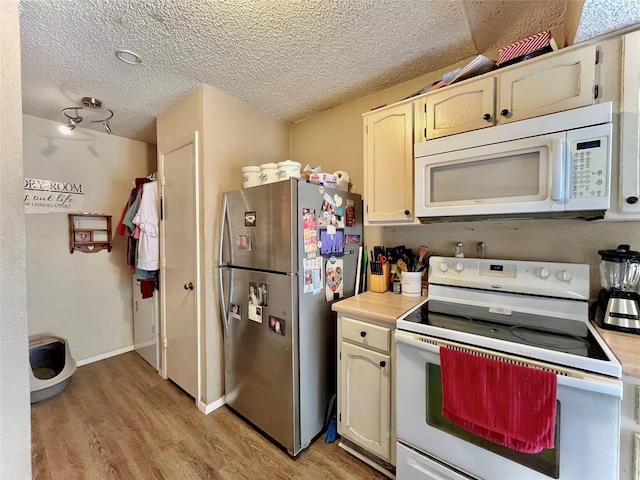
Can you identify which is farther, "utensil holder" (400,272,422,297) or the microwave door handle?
"utensil holder" (400,272,422,297)

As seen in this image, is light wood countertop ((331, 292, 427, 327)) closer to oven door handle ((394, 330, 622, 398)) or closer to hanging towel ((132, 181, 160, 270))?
oven door handle ((394, 330, 622, 398))

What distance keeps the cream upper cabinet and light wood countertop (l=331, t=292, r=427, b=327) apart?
99 cm

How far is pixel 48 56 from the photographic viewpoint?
5.42 ft

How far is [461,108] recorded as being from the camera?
1451mm

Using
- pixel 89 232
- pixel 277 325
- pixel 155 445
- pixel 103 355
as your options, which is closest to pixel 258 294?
pixel 277 325

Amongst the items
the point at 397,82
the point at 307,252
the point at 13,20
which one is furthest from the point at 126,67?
the point at 397,82

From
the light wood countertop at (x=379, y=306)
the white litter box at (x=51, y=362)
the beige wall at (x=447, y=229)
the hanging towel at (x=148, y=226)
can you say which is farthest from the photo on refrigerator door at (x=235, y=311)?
the white litter box at (x=51, y=362)

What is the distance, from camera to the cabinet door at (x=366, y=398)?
1460 millimetres

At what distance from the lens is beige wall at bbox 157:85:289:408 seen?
2.03 m

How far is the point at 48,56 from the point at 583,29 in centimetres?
281

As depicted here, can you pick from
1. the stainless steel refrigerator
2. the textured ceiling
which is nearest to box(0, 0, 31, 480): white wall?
the textured ceiling

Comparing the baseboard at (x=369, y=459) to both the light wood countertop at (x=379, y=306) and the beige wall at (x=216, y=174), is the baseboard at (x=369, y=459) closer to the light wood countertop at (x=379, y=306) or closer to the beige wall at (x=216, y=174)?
the light wood countertop at (x=379, y=306)

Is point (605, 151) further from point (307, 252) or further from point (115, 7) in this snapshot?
point (115, 7)

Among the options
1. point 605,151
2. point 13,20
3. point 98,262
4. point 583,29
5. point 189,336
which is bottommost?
point 189,336
